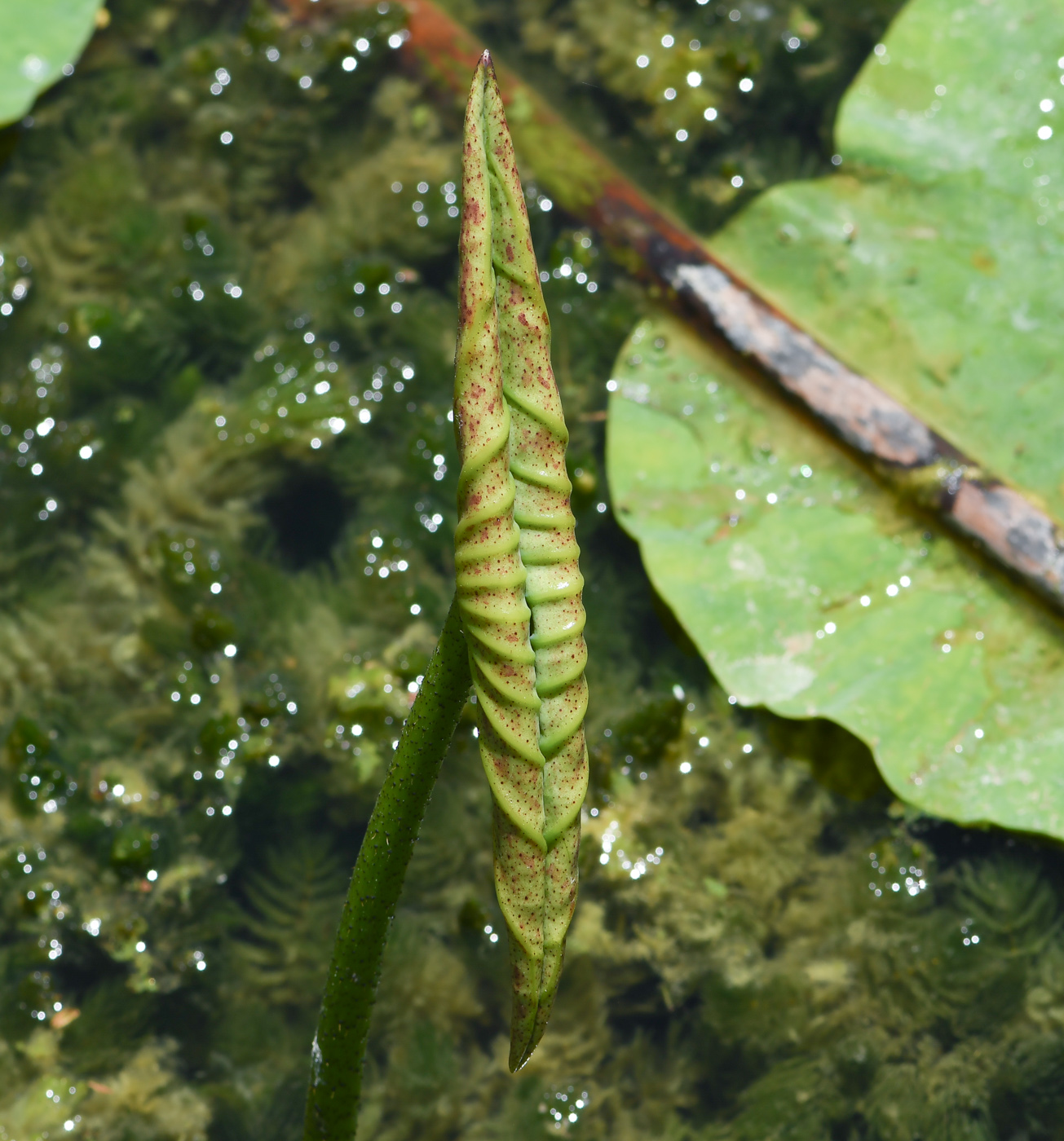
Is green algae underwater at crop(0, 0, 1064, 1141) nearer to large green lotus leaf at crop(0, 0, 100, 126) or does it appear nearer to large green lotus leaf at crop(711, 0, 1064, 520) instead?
large green lotus leaf at crop(0, 0, 100, 126)

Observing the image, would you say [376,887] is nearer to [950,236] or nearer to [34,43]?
[950,236]

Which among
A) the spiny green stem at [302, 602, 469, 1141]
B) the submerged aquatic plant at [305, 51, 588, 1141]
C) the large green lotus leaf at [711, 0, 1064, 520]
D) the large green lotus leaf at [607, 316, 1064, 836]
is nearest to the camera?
the submerged aquatic plant at [305, 51, 588, 1141]

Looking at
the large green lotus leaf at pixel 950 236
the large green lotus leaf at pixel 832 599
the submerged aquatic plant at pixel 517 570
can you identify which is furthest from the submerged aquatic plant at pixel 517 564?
the large green lotus leaf at pixel 950 236

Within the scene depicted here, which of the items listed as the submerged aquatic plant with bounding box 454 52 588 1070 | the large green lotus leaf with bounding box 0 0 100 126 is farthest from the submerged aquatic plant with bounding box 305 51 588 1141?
the large green lotus leaf with bounding box 0 0 100 126

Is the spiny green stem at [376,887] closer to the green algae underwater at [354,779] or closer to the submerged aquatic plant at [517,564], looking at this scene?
the submerged aquatic plant at [517,564]

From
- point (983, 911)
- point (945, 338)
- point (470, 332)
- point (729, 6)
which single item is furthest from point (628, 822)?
point (729, 6)

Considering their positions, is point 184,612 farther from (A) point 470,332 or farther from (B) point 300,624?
Result: (A) point 470,332
